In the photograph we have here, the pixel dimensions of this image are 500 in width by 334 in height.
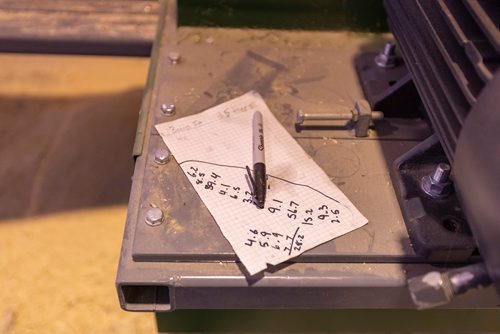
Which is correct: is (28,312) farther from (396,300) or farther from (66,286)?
(396,300)

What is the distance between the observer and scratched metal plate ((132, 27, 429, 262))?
597mm

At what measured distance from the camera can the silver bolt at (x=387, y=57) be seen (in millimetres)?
852

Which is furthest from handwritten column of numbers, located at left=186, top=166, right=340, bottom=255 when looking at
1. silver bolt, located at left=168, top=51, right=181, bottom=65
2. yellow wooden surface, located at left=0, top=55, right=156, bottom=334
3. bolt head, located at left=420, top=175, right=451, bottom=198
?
yellow wooden surface, located at left=0, top=55, right=156, bottom=334

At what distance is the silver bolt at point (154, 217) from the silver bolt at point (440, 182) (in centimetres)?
33

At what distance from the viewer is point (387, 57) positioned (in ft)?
2.81

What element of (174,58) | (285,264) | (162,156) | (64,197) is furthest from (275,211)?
(64,197)

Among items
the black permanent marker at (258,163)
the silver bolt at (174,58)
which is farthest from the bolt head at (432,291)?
the silver bolt at (174,58)

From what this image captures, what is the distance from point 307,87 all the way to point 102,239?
1.81 feet

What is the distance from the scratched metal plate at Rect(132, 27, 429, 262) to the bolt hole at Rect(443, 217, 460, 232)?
49mm

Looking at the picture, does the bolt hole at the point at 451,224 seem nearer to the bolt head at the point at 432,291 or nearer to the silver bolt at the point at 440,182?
the silver bolt at the point at 440,182

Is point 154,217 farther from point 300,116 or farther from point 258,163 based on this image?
point 300,116

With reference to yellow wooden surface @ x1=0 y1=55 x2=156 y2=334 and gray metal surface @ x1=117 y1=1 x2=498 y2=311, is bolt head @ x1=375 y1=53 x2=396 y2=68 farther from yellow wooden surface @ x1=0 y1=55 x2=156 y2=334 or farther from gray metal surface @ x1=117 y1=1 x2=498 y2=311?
yellow wooden surface @ x1=0 y1=55 x2=156 y2=334

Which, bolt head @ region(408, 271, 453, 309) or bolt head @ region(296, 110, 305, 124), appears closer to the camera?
bolt head @ region(408, 271, 453, 309)

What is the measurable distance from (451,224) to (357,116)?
0.69 ft
